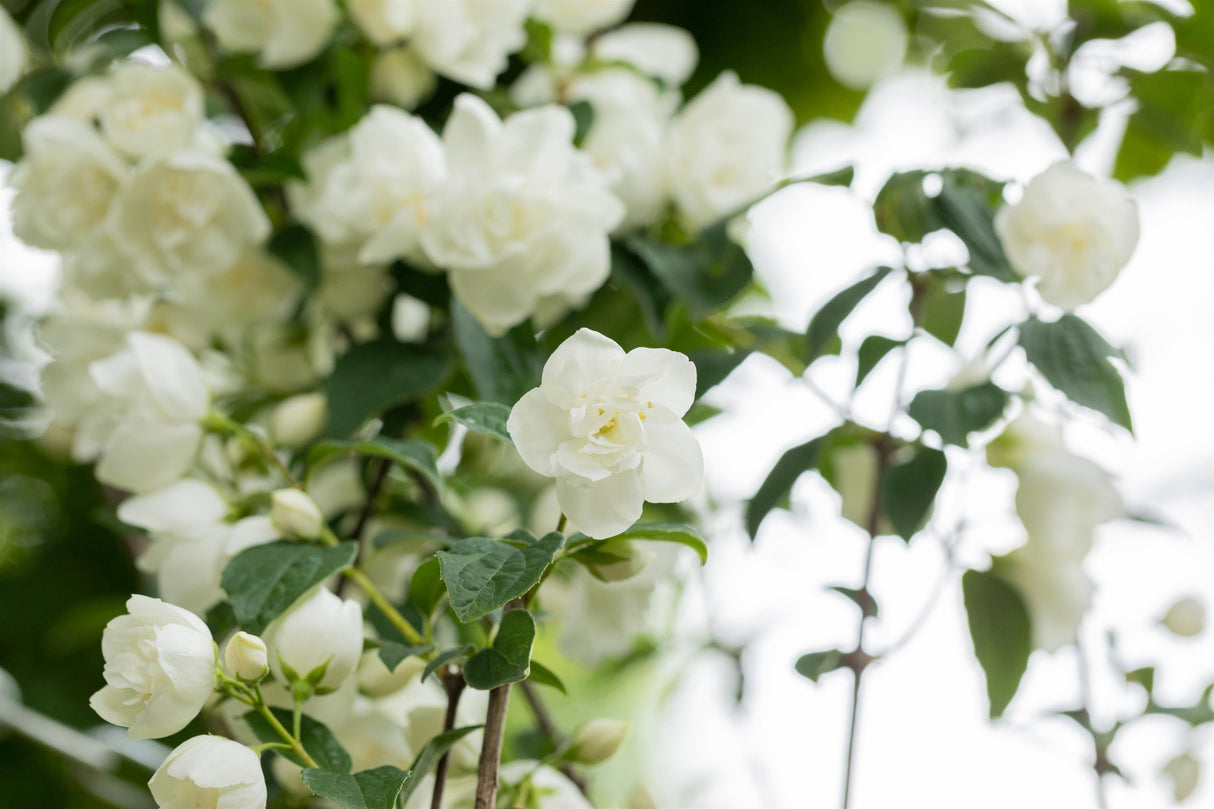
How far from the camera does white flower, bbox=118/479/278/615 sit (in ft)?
1.91

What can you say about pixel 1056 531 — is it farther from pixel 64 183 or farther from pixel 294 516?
pixel 64 183

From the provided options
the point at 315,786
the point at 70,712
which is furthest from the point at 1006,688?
the point at 70,712

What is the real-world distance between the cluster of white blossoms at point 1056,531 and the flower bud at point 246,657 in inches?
19.3

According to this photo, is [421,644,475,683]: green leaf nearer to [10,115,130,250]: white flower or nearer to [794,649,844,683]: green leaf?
[794,649,844,683]: green leaf

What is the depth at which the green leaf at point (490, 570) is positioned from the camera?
394 millimetres

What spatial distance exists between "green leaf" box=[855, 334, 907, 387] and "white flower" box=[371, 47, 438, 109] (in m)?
0.41

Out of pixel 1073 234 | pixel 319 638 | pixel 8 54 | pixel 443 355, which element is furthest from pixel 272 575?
pixel 8 54

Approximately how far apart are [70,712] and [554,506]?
87 centimetres

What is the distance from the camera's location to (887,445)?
26.5 inches

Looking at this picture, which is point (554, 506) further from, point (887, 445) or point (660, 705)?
point (660, 705)

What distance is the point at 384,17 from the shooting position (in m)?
0.73

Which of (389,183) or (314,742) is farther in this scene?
(389,183)

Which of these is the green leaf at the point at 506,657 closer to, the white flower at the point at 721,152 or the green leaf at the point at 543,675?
the green leaf at the point at 543,675

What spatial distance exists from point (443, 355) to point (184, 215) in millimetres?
207
